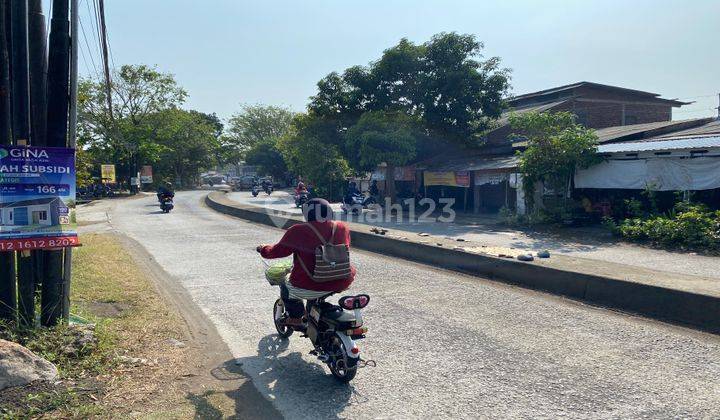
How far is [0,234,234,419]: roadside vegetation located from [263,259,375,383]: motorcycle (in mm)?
950

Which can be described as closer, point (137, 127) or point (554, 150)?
point (554, 150)

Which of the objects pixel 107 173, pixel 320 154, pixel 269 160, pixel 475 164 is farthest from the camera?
pixel 269 160

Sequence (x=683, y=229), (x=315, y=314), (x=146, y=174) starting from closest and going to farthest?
(x=315, y=314)
(x=683, y=229)
(x=146, y=174)

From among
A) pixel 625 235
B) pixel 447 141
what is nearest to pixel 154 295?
pixel 625 235

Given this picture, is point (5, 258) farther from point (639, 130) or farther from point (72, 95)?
point (639, 130)

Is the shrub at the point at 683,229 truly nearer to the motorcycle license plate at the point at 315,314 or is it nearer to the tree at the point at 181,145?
the motorcycle license plate at the point at 315,314

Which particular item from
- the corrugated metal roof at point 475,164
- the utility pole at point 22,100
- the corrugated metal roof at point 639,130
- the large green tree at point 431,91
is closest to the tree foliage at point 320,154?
the large green tree at point 431,91

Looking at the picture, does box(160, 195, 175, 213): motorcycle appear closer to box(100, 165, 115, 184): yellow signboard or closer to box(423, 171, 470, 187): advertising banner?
box(423, 171, 470, 187): advertising banner

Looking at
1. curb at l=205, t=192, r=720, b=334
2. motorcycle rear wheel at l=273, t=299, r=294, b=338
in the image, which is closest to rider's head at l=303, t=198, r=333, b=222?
motorcycle rear wheel at l=273, t=299, r=294, b=338

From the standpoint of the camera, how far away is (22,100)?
216 inches

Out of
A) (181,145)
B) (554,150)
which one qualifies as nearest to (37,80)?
(554,150)

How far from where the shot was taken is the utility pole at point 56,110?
18.1 ft

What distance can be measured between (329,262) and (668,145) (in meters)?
15.3

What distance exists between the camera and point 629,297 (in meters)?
7.27
